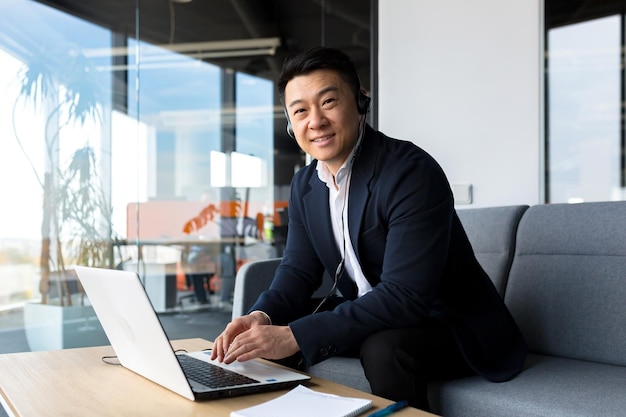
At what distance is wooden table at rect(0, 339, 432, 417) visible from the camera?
3.87ft

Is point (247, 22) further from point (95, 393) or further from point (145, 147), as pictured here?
point (95, 393)

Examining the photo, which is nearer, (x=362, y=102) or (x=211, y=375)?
(x=211, y=375)

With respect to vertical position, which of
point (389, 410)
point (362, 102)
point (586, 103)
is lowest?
point (389, 410)

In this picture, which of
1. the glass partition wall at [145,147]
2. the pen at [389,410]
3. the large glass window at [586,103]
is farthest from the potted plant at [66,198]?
the pen at [389,410]

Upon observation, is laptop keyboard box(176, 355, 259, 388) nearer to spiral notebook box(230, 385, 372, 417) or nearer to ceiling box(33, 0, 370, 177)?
spiral notebook box(230, 385, 372, 417)

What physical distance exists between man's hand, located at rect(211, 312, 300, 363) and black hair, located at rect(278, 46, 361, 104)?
0.67 meters

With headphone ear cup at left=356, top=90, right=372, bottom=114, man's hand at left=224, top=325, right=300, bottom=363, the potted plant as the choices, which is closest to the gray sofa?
man's hand at left=224, top=325, right=300, bottom=363

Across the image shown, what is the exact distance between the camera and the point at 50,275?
3.41 meters

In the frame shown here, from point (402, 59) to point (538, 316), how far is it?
183 cm

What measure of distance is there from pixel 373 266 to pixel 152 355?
27.2 inches

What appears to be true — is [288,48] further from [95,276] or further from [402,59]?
[95,276]

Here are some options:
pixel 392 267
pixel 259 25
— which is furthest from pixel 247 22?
pixel 392 267

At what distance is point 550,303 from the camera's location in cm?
215

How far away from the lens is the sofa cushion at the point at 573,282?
2016 mm
